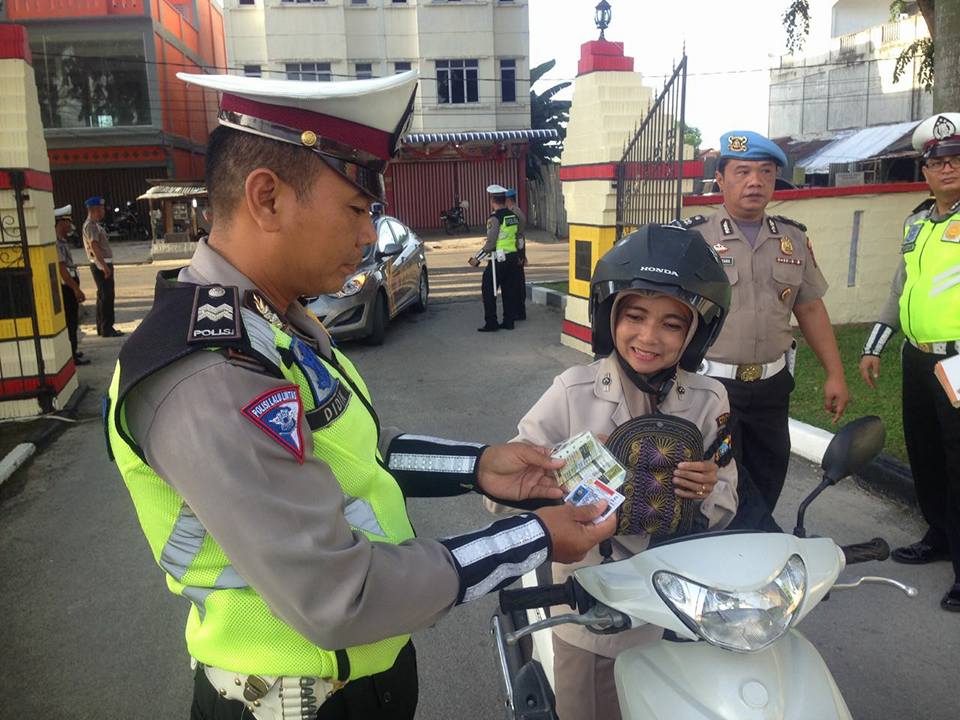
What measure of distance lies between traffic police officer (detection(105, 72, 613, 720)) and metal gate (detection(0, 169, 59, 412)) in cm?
582

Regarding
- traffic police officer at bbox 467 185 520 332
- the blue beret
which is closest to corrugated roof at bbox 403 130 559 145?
traffic police officer at bbox 467 185 520 332

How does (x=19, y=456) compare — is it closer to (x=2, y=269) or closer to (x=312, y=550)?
(x=2, y=269)

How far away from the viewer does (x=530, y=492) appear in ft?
5.70

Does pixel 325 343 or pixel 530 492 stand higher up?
pixel 325 343

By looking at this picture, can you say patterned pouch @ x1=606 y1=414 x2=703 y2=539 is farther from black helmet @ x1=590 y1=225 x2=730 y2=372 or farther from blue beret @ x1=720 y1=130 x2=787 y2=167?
blue beret @ x1=720 y1=130 x2=787 y2=167

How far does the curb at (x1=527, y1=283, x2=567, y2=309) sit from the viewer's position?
11.7 m

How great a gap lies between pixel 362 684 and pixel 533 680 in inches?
18.2

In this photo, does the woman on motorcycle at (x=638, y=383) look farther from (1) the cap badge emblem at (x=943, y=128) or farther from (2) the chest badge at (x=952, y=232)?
(1) the cap badge emblem at (x=943, y=128)

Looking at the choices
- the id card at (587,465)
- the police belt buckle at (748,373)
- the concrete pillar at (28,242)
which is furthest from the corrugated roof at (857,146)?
the id card at (587,465)

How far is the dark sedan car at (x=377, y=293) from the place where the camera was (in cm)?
882

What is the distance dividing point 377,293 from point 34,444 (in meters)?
4.21

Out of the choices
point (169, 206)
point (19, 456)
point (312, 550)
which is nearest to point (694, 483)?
point (312, 550)

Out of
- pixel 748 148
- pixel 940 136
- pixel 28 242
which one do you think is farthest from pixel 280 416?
pixel 28 242

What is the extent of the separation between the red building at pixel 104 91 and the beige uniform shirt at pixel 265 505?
2897 cm
